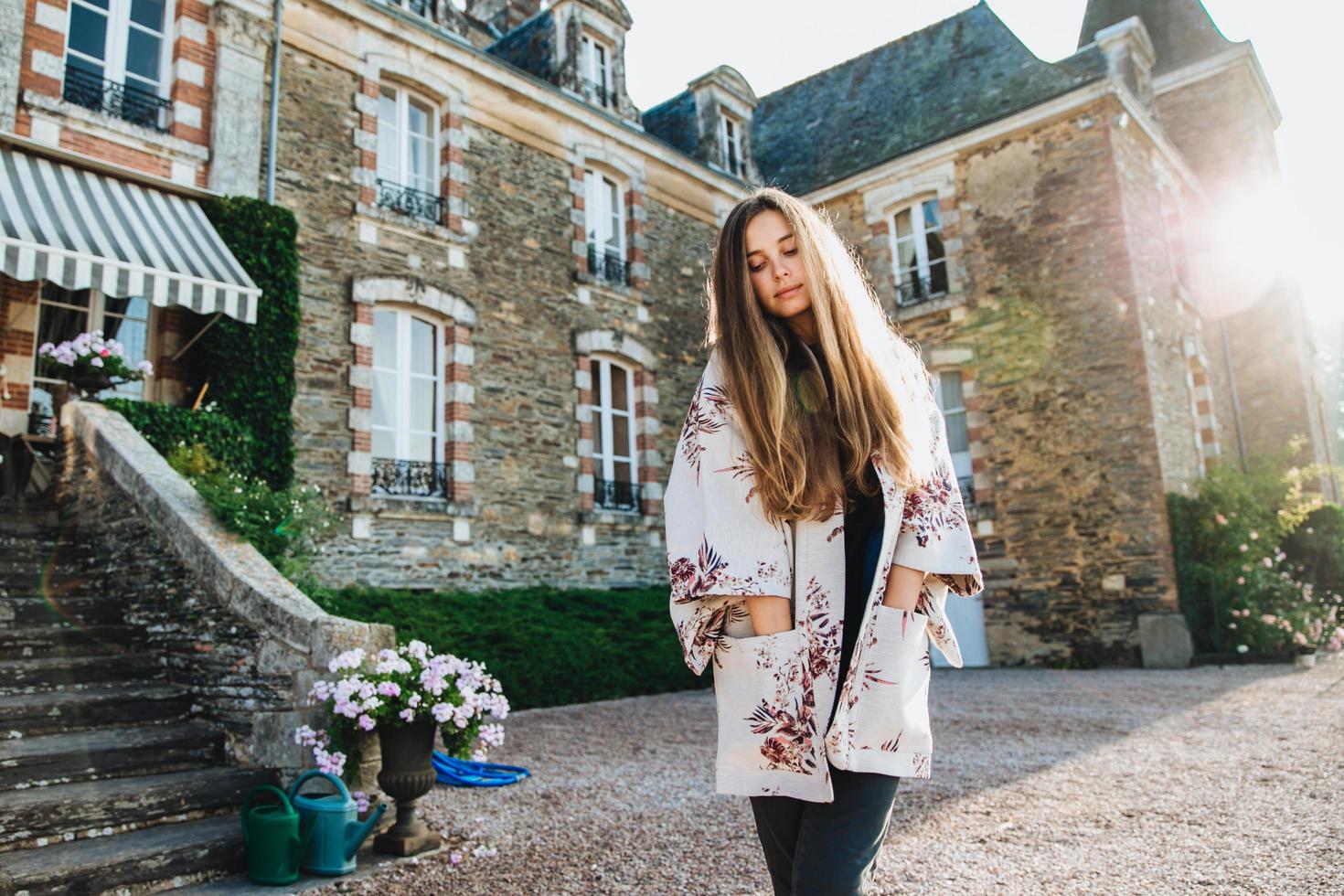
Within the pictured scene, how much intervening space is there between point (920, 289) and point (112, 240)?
9.93 meters

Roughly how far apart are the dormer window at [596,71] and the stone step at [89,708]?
924cm

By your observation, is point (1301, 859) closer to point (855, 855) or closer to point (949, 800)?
point (949, 800)

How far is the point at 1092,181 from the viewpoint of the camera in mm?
11398

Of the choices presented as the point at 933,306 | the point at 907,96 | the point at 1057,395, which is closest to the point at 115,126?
the point at 933,306

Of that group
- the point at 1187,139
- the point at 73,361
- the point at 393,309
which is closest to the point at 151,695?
the point at 73,361

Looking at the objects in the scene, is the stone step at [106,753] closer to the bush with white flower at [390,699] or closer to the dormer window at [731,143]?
the bush with white flower at [390,699]

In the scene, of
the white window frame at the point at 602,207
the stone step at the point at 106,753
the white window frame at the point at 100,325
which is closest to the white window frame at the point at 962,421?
the white window frame at the point at 602,207

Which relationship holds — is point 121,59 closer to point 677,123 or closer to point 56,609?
point 56,609

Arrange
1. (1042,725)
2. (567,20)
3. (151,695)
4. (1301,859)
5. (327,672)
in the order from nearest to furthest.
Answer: (1301,859) < (327,672) < (151,695) < (1042,725) < (567,20)

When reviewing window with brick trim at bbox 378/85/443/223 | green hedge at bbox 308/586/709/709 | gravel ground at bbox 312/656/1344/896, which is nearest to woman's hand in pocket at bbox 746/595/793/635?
gravel ground at bbox 312/656/1344/896

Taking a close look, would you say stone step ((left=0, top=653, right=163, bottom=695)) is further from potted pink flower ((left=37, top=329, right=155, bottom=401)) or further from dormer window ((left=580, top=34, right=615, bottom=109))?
dormer window ((left=580, top=34, right=615, bottom=109))

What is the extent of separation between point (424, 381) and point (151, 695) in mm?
5338

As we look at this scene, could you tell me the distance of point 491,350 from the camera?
31.8ft

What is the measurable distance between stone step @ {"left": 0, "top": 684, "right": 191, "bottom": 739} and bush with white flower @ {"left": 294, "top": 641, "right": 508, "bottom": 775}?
0.88 metres
